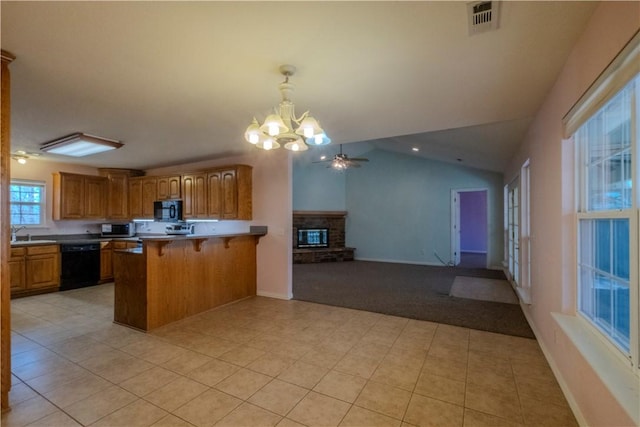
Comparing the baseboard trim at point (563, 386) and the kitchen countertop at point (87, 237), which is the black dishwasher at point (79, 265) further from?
the baseboard trim at point (563, 386)

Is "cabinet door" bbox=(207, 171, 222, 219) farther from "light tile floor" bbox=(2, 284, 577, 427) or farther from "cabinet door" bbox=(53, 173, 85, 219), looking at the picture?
"cabinet door" bbox=(53, 173, 85, 219)

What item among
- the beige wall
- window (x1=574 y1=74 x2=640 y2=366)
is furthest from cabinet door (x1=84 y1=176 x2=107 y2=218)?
window (x1=574 y1=74 x2=640 y2=366)

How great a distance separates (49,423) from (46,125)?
11.0ft

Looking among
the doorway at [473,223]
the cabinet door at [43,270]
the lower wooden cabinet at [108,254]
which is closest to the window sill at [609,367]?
the lower wooden cabinet at [108,254]

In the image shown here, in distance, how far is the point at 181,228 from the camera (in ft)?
18.8

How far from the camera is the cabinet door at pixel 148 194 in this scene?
19.7 feet

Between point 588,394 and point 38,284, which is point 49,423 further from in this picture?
point 38,284

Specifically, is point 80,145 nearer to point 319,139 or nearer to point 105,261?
point 105,261

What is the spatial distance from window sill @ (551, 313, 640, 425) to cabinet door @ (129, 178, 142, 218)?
7.18 metres

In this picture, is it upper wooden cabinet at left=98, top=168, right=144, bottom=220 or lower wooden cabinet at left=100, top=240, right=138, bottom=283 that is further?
upper wooden cabinet at left=98, top=168, right=144, bottom=220

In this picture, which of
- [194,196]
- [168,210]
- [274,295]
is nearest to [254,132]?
[274,295]

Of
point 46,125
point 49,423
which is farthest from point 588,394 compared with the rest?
point 46,125

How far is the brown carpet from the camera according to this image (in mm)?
3695

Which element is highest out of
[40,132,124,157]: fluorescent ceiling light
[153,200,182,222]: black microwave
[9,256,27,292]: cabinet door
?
[40,132,124,157]: fluorescent ceiling light
